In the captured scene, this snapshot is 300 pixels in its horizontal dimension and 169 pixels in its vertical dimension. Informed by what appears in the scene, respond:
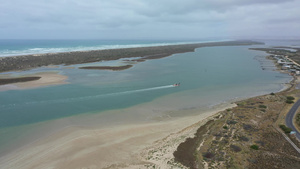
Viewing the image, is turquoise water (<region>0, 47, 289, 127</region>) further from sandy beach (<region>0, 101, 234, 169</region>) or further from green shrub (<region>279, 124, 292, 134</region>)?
green shrub (<region>279, 124, 292, 134</region>)

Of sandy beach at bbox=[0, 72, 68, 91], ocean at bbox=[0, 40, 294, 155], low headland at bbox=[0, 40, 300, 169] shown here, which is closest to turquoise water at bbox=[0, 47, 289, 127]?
ocean at bbox=[0, 40, 294, 155]

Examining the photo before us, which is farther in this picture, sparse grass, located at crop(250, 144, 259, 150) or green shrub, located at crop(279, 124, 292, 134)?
green shrub, located at crop(279, 124, 292, 134)

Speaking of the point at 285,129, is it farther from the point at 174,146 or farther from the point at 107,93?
the point at 107,93

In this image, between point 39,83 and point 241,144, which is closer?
point 241,144

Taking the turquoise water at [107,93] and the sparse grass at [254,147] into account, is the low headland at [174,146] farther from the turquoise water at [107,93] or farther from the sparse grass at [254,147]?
the turquoise water at [107,93]

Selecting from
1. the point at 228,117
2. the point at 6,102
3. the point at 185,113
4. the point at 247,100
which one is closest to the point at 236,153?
the point at 228,117

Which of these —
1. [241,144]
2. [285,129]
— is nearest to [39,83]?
[241,144]

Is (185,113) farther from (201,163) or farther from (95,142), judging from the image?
(95,142)

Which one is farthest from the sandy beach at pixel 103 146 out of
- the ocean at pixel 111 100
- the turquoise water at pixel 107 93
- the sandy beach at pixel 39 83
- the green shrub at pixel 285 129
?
the sandy beach at pixel 39 83

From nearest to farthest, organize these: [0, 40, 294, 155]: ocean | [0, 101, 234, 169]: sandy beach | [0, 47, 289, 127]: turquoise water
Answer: [0, 101, 234, 169]: sandy beach < [0, 40, 294, 155]: ocean < [0, 47, 289, 127]: turquoise water
